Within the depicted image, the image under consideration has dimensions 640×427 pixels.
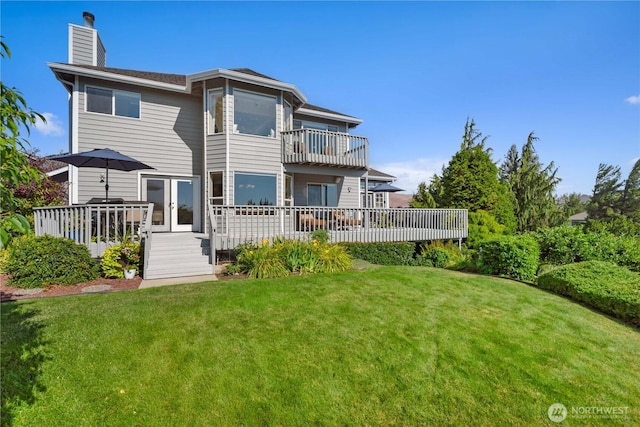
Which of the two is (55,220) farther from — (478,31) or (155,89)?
(478,31)

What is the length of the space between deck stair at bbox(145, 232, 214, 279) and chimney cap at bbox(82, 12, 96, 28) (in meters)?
10.6

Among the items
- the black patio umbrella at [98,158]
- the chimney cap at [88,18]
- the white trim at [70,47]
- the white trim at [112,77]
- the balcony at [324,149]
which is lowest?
the black patio umbrella at [98,158]

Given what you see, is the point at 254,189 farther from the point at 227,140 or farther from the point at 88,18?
the point at 88,18

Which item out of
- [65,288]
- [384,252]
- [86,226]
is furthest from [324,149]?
[65,288]

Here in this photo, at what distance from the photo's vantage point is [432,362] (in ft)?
12.1

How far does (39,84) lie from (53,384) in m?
13.6

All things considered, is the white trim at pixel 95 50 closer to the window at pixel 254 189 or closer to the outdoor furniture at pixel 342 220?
the window at pixel 254 189

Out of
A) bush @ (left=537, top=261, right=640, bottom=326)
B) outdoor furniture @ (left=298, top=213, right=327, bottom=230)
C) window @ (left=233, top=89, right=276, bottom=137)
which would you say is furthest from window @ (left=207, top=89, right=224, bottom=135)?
bush @ (left=537, top=261, right=640, bottom=326)

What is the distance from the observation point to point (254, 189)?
1177 cm

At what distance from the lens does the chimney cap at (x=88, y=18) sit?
40.9 feet

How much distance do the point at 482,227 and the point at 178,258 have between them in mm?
12985

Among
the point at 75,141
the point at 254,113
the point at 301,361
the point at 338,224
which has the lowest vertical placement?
the point at 301,361

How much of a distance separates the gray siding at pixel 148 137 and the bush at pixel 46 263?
14.5 ft

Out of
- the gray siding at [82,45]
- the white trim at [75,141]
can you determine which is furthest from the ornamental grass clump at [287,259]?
the gray siding at [82,45]
